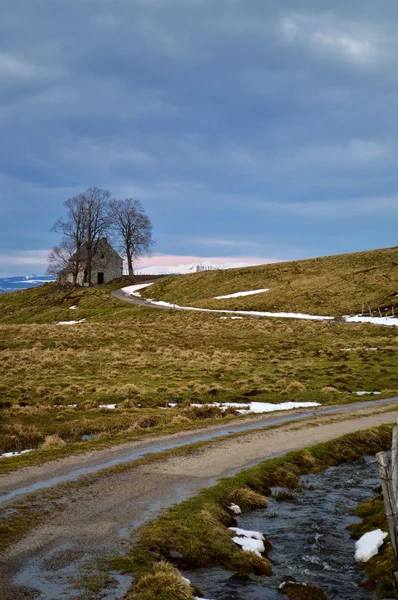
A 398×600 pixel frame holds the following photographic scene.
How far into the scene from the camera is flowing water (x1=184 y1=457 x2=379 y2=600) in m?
11.1

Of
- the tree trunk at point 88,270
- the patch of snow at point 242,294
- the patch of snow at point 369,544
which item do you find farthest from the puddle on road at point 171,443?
the tree trunk at point 88,270

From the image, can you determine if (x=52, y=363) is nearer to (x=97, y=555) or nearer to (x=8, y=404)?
(x=8, y=404)

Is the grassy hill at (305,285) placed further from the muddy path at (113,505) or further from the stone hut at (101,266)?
the muddy path at (113,505)

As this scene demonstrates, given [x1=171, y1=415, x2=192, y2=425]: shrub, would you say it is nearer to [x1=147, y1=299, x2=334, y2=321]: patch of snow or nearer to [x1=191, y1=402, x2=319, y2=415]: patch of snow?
[x1=191, y1=402, x2=319, y2=415]: patch of snow

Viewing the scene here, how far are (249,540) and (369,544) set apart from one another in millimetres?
2897

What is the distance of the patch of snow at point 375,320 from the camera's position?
216ft

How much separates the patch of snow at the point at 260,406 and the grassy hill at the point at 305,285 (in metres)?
45.6

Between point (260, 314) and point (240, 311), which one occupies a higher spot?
point (240, 311)

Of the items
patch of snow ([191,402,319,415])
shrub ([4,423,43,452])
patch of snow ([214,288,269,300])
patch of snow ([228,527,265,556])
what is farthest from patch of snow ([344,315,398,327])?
patch of snow ([228,527,265,556])

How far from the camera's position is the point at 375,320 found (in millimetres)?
68125

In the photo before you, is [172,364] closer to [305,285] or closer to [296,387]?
[296,387]

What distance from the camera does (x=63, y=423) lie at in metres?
25.6

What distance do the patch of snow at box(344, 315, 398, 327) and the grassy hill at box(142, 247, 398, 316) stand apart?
411 cm

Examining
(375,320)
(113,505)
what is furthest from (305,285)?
(113,505)
